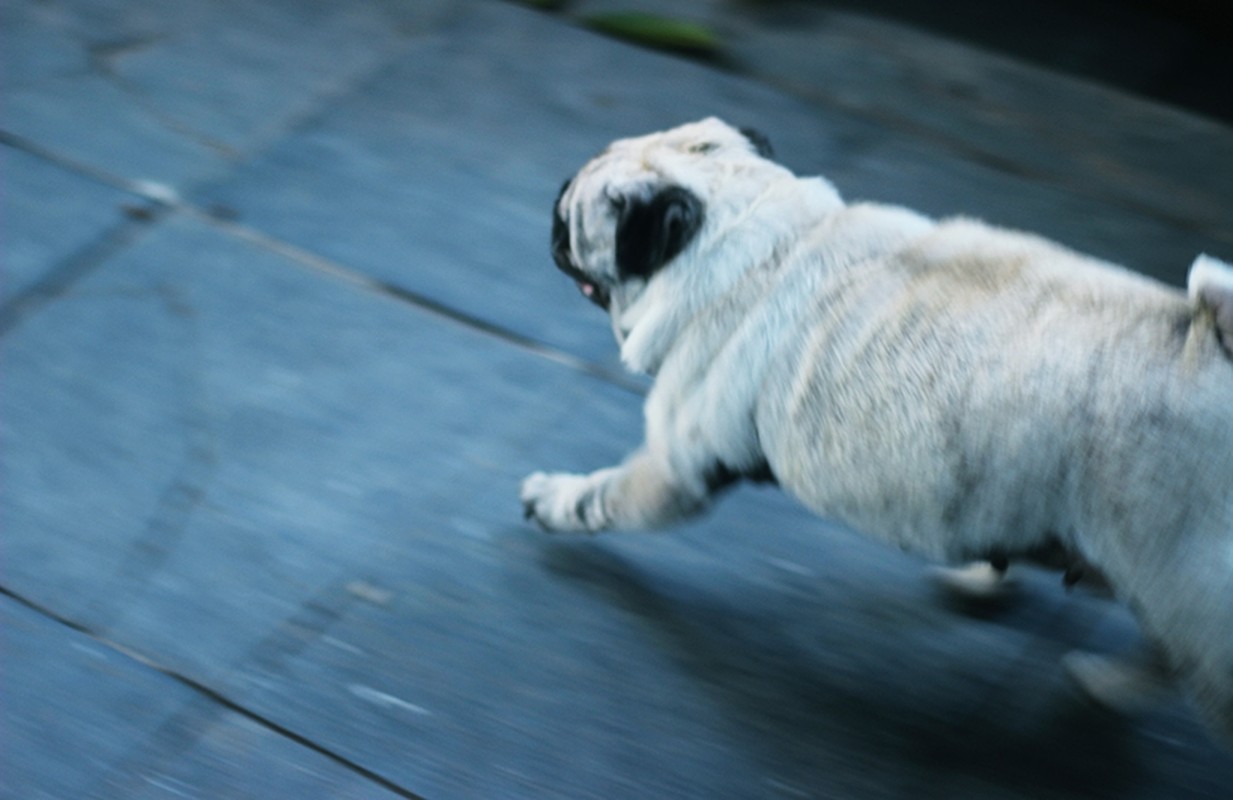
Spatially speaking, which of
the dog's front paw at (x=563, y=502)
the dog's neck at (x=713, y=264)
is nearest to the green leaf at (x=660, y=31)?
the dog's front paw at (x=563, y=502)

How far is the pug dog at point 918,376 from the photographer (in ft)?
8.60

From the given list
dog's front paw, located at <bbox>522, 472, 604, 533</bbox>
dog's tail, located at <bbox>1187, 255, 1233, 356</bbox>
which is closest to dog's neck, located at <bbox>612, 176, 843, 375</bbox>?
dog's front paw, located at <bbox>522, 472, 604, 533</bbox>

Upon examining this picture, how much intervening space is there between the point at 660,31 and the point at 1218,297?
4235 mm

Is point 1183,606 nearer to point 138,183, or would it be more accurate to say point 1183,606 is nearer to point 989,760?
point 989,760

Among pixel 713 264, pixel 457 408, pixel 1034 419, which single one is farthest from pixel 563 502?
pixel 1034 419

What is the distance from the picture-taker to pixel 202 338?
15.6 feet

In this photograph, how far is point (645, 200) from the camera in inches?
121

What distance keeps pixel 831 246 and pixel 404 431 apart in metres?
1.82

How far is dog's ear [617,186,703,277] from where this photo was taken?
309cm

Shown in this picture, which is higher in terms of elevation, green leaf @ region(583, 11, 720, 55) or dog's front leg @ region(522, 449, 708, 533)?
green leaf @ region(583, 11, 720, 55)

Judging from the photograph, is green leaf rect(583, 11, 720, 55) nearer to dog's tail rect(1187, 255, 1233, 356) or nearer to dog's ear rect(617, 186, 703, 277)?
dog's ear rect(617, 186, 703, 277)

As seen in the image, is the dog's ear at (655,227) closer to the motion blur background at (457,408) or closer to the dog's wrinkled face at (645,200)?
the dog's wrinkled face at (645,200)

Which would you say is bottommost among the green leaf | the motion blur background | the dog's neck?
the motion blur background

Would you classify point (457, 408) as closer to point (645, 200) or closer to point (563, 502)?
point (563, 502)
